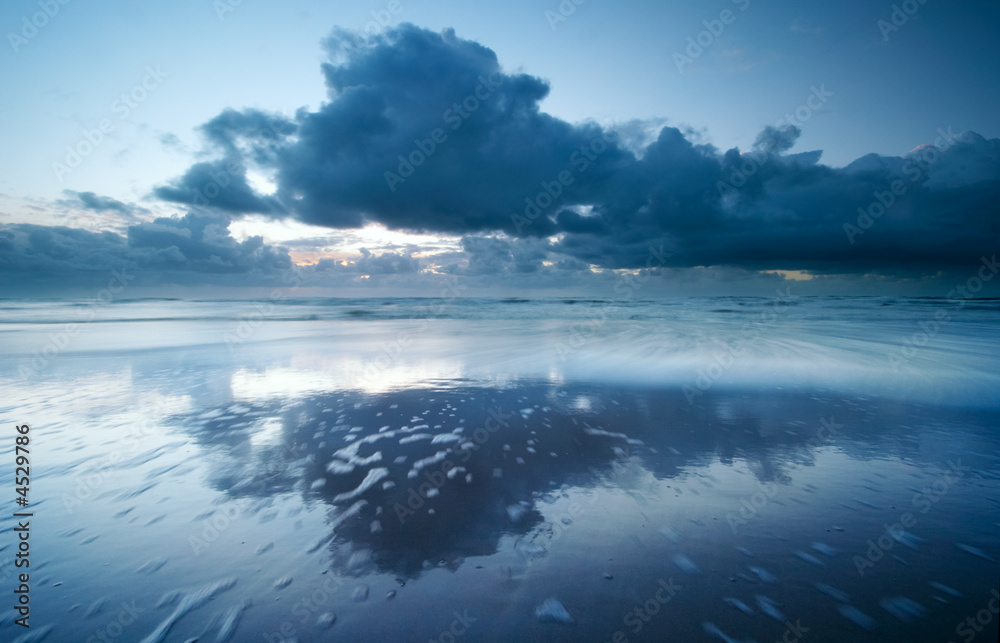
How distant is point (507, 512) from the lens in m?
3.28

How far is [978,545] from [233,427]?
23.3 feet

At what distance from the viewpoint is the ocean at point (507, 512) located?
7.41 feet

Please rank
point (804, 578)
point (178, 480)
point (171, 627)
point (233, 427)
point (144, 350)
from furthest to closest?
point (144, 350)
point (233, 427)
point (178, 480)
point (804, 578)
point (171, 627)

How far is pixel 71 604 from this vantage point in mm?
2352

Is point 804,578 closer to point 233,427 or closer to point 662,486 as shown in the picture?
point 662,486

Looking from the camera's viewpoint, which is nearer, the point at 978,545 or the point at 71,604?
the point at 71,604

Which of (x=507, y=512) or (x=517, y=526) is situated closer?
(x=517, y=526)

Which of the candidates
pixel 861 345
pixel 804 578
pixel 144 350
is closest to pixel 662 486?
pixel 804 578

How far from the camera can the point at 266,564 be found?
2676mm

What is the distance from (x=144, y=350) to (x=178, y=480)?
1068 cm

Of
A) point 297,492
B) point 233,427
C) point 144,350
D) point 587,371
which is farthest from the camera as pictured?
point 144,350

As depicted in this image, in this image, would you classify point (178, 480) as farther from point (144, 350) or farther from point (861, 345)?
point (861, 345)

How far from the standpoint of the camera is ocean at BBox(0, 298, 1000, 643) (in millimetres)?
2258

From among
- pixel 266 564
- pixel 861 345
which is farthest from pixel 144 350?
pixel 861 345
